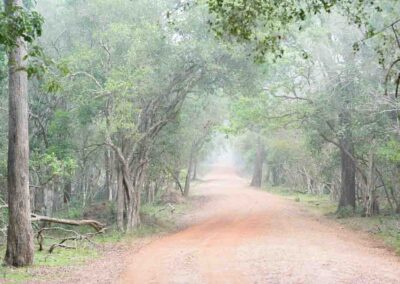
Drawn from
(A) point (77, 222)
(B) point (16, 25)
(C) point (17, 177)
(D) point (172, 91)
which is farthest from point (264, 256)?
(D) point (172, 91)

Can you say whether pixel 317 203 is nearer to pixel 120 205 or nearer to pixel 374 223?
pixel 374 223

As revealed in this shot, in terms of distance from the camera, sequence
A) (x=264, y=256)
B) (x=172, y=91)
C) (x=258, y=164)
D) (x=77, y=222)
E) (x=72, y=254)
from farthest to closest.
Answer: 1. (x=258, y=164)
2. (x=172, y=91)
3. (x=77, y=222)
4. (x=72, y=254)
5. (x=264, y=256)

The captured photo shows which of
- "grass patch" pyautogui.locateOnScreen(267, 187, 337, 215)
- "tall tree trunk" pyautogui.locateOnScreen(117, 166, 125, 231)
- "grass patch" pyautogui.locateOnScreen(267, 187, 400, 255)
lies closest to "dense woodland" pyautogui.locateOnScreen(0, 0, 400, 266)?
"tall tree trunk" pyautogui.locateOnScreen(117, 166, 125, 231)

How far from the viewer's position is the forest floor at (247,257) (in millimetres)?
11078

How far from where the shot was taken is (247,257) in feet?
44.6

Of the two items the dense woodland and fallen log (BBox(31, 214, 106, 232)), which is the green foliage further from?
the dense woodland

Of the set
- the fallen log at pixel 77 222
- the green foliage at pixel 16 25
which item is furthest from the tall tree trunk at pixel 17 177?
the green foliage at pixel 16 25

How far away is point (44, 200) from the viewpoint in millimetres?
26375

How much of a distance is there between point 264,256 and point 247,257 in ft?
1.51

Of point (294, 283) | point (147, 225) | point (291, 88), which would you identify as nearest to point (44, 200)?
point (147, 225)

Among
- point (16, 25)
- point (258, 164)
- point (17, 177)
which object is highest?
point (16, 25)

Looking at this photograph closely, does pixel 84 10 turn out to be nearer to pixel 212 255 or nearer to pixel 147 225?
pixel 147 225

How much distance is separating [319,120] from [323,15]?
17.2 feet

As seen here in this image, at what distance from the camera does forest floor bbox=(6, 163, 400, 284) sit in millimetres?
11078
